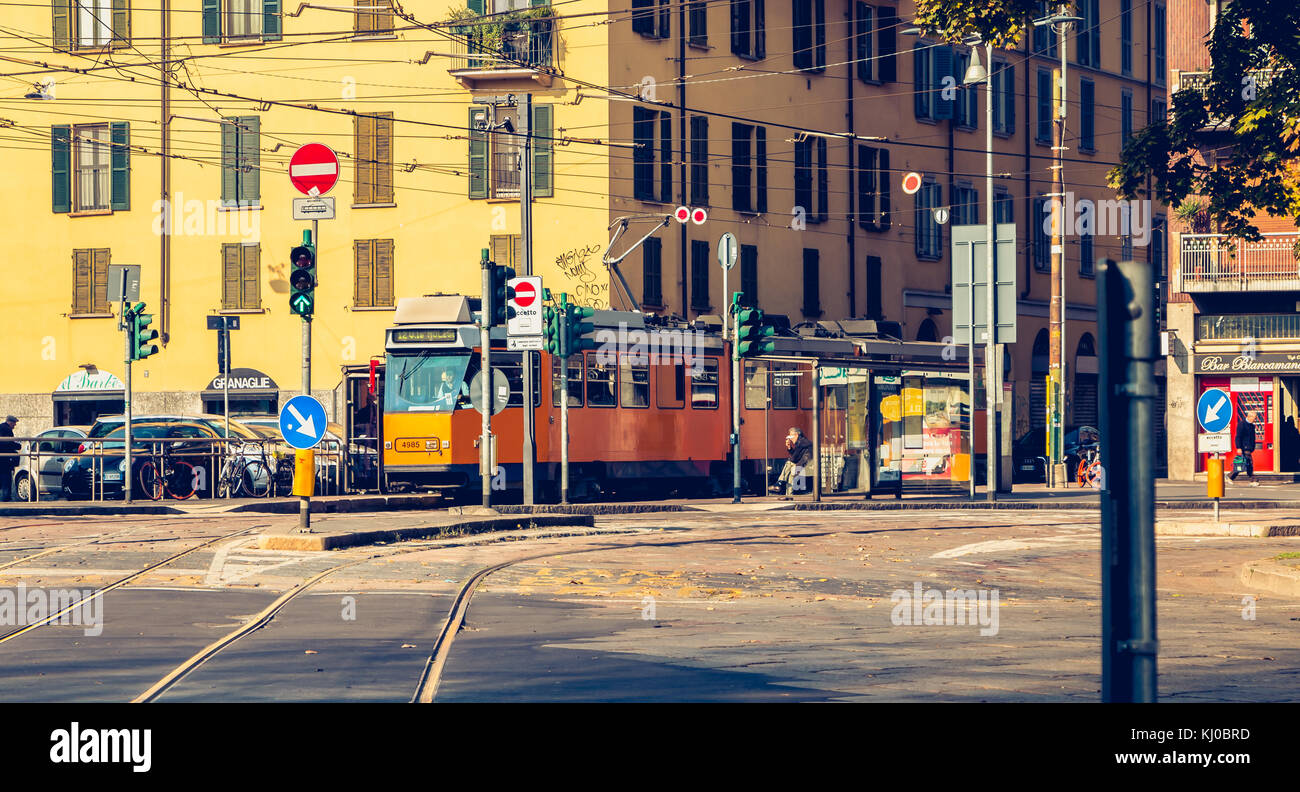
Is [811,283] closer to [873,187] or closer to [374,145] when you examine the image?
[873,187]

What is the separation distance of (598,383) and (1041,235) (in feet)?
87.2

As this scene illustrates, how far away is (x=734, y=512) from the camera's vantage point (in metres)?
28.7

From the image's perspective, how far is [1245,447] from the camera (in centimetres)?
4294

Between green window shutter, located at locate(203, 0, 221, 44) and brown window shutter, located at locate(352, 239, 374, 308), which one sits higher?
green window shutter, located at locate(203, 0, 221, 44)

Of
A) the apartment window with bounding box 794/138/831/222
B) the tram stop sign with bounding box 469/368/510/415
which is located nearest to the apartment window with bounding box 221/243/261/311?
the apartment window with bounding box 794/138/831/222

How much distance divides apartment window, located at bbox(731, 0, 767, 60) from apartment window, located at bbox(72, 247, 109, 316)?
17603mm

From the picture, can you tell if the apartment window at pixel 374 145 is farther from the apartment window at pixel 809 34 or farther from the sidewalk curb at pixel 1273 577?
the sidewalk curb at pixel 1273 577

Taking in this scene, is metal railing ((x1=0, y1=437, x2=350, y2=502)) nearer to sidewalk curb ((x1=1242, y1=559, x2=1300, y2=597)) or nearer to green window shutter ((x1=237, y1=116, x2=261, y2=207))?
green window shutter ((x1=237, y1=116, x2=261, y2=207))

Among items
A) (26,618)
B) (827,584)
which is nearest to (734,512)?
(827,584)

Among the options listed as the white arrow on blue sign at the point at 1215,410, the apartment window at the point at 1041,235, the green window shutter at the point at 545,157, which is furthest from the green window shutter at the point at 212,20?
the white arrow on blue sign at the point at 1215,410

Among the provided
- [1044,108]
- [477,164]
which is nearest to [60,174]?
[477,164]

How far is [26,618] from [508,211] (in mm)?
31477

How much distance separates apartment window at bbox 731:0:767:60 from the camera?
46.3 meters
